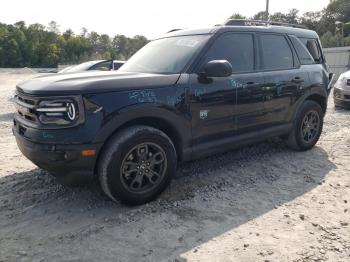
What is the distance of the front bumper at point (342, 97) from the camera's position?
963cm

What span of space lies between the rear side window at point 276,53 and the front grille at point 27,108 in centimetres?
302

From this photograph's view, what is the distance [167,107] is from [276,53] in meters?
2.22

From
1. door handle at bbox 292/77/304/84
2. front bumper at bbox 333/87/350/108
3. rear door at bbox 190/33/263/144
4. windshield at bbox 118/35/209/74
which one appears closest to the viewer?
rear door at bbox 190/33/263/144

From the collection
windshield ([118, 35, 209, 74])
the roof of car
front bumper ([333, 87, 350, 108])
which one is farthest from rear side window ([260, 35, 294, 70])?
front bumper ([333, 87, 350, 108])

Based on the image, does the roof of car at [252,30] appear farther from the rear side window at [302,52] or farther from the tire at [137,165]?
the tire at [137,165]

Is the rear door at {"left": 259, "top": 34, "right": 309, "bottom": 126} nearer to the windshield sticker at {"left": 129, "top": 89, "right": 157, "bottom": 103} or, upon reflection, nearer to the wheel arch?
the wheel arch

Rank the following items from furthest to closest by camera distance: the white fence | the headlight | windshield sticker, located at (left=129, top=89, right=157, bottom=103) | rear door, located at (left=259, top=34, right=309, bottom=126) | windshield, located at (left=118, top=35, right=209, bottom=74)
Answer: the white fence < rear door, located at (left=259, top=34, right=309, bottom=126) < windshield, located at (left=118, top=35, right=209, bottom=74) < windshield sticker, located at (left=129, top=89, right=157, bottom=103) < the headlight

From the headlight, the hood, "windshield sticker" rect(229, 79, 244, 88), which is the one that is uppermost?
the hood

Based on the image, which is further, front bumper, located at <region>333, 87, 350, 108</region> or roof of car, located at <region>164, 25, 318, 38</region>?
front bumper, located at <region>333, 87, 350, 108</region>

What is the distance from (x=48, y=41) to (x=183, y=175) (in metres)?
57.2

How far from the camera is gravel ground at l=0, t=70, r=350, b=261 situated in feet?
9.75

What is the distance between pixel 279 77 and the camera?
16.4ft

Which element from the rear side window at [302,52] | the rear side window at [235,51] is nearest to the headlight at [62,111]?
the rear side window at [235,51]

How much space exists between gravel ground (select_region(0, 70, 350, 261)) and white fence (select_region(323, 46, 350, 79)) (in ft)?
64.0
